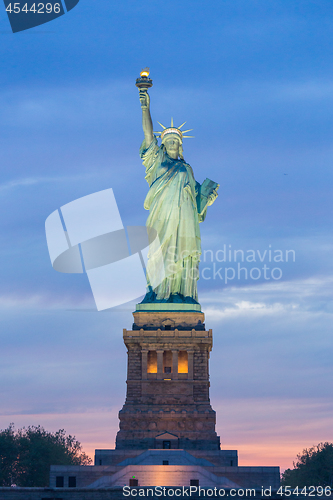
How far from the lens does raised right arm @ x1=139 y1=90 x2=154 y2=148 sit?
2256 inches

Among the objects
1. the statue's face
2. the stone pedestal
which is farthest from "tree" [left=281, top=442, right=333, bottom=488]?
the statue's face

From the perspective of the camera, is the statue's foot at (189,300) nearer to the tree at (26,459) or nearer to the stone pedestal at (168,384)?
the stone pedestal at (168,384)

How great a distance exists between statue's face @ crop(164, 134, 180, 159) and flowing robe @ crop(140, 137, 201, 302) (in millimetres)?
371

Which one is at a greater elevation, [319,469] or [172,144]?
[172,144]

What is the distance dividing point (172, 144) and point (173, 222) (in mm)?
4856

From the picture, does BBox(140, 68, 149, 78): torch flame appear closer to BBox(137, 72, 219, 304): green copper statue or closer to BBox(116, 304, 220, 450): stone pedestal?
BBox(137, 72, 219, 304): green copper statue

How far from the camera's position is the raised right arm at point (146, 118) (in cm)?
5731

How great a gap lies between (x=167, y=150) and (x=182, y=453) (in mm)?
19475

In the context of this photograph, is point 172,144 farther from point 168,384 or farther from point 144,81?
point 168,384

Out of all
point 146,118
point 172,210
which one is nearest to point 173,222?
point 172,210

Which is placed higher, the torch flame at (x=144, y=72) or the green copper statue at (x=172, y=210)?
the torch flame at (x=144, y=72)

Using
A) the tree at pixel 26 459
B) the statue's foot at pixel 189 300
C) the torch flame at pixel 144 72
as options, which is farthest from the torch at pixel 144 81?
the tree at pixel 26 459

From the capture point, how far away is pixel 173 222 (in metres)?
57.5

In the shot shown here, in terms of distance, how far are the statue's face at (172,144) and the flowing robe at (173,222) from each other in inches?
14.6
